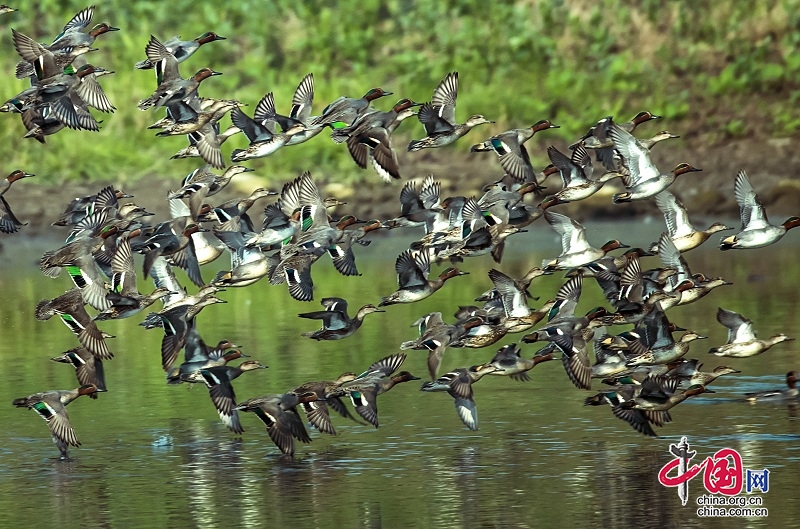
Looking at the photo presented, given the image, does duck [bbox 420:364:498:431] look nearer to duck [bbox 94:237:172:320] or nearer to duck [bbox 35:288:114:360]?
duck [bbox 94:237:172:320]

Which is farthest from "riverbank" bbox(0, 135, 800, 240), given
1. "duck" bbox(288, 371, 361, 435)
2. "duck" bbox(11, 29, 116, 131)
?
"duck" bbox(288, 371, 361, 435)

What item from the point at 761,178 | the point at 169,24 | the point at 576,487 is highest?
the point at 169,24

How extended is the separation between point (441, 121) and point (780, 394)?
456 centimetres

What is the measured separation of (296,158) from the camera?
114ft

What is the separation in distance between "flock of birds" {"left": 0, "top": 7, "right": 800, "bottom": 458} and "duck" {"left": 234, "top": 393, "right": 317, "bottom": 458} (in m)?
0.02

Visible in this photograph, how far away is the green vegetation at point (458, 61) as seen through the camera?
35438 mm

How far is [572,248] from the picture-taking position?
20.2 m

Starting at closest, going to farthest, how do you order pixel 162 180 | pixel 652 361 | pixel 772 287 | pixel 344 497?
pixel 344 497
pixel 652 361
pixel 772 287
pixel 162 180

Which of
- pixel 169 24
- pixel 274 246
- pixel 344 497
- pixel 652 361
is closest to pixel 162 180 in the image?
pixel 169 24

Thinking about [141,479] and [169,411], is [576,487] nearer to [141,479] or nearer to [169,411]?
[141,479]

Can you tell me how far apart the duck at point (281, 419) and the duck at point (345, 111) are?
3.91m

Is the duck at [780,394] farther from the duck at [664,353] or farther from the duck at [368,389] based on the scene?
the duck at [368,389]

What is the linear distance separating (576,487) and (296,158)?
1933 cm

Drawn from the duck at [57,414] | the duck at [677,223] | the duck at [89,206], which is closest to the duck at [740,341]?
the duck at [677,223]
